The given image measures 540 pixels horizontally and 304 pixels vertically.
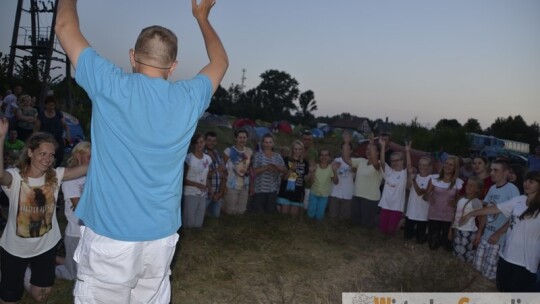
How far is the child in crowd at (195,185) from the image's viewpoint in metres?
6.44

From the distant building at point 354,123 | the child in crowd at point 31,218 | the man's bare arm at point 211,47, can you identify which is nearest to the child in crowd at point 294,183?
the child in crowd at point 31,218

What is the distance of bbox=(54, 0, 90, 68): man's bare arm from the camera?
5.06 feet

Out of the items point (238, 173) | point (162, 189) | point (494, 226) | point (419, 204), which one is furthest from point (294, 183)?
point (162, 189)

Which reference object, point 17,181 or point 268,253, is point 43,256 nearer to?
point 17,181

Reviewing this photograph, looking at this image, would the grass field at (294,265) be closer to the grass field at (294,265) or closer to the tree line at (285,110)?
the grass field at (294,265)

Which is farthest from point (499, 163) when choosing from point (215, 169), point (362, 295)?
point (215, 169)

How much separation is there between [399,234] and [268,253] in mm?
3007

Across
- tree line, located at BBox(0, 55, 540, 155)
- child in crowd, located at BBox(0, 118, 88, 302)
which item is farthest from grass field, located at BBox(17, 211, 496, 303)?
tree line, located at BBox(0, 55, 540, 155)

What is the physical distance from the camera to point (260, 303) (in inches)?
158

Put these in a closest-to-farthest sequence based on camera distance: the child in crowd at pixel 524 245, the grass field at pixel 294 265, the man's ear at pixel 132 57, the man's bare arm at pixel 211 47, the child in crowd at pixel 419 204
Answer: the man's ear at pixel 132 57 → the man's bare arm at pixel 211 47 → the child in crowd at pixel 524 245 → the grass field at pixel 294 265 → the child in crowd at pixel 419 204

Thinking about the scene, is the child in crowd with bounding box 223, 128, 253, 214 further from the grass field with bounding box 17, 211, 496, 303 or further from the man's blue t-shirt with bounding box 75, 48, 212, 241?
the man's blue t-shirt with bounding box 75, 48, 212, 241

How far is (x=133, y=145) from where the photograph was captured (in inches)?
60.6

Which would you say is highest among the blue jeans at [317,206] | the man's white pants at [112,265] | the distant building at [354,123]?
the distant building at [354,123]

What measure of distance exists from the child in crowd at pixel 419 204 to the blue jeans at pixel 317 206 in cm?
160
